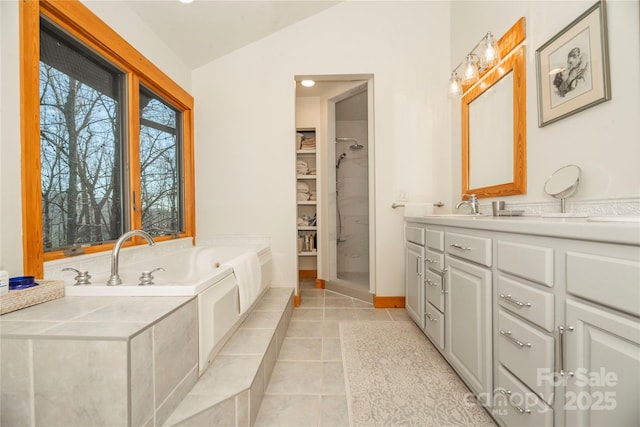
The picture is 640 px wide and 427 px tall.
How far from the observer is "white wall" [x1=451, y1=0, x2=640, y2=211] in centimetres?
109

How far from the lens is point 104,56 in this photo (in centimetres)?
170

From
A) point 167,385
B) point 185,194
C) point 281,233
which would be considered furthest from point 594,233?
point 185,194

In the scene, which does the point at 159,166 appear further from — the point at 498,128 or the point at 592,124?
the point at 592,124

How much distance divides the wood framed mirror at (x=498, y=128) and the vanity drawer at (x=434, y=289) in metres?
0.75

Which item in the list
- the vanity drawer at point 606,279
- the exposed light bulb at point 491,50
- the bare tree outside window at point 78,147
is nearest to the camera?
the vanity drawer at point 606,279

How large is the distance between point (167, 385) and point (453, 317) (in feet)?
4.50

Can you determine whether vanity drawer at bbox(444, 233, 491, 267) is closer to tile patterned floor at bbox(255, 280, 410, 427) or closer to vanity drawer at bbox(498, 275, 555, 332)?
vanity drawer at bbox(498, 275, 555, 332)

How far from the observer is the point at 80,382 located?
2.57 ft

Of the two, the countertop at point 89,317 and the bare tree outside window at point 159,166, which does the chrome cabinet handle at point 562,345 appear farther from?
the bare tree outside window at point 159,166

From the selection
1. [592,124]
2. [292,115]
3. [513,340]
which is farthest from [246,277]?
[592,124]

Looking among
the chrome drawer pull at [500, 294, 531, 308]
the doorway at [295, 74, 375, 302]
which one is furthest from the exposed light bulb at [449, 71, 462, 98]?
the chrome drawer pull at [500, 294, 531, 308]

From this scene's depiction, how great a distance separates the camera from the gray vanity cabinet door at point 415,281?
78.2 inches

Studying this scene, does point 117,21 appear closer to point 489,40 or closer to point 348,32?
point 348,32

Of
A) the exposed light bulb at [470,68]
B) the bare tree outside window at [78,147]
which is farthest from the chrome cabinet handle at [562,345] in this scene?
the bare tree outside window at [78,147]
